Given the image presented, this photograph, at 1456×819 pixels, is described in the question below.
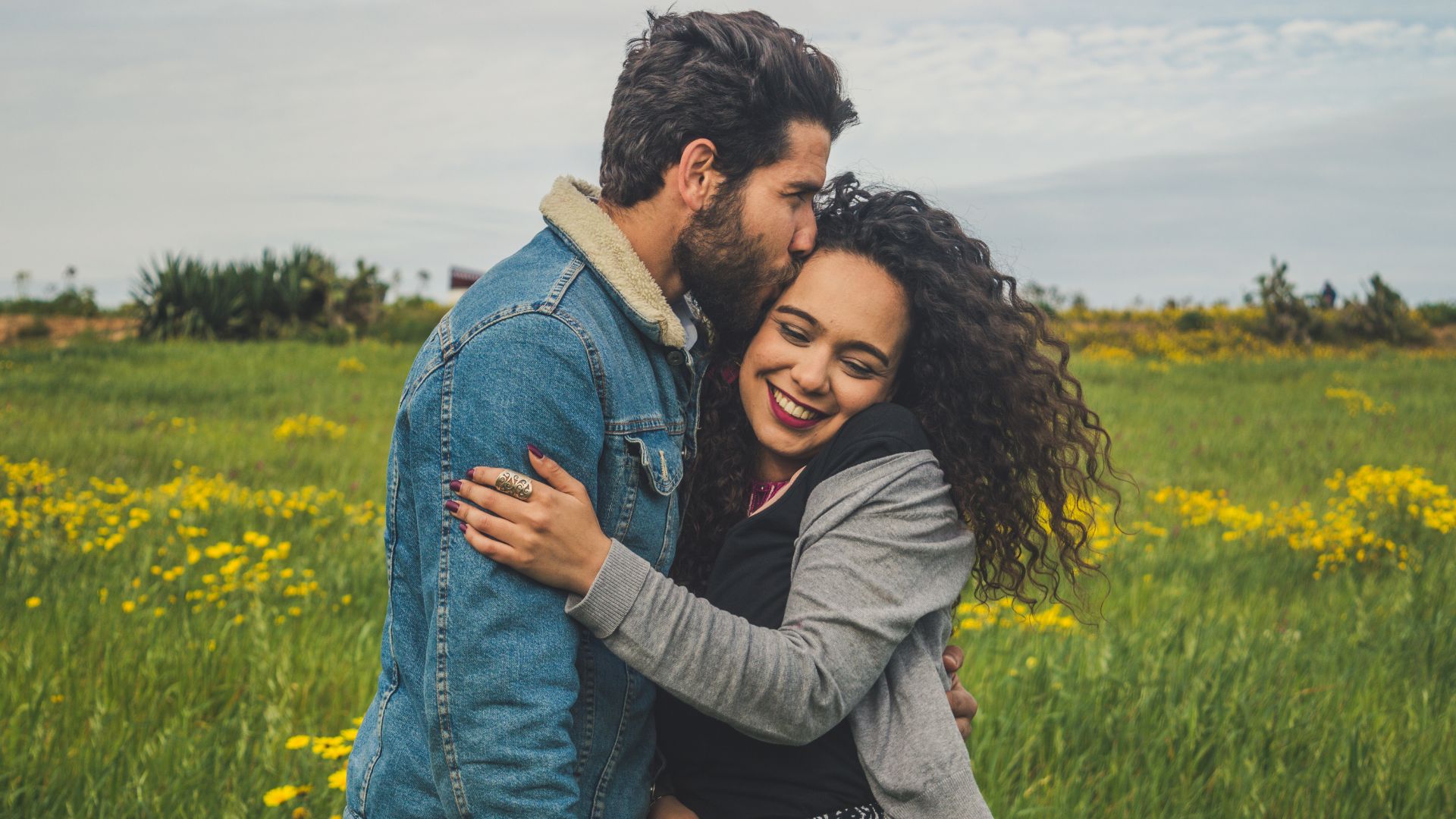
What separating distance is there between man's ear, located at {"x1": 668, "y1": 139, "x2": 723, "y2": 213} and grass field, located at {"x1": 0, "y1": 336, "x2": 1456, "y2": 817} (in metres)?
1.82

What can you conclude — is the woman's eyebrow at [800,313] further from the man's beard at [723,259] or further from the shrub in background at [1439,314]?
the shrub in background at [1439,314]

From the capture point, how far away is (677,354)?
216 centimetres

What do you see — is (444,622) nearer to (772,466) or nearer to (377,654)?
(772,466)

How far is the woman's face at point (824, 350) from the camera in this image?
7.52 ft

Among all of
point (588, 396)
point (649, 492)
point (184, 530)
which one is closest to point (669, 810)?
point (649, 492)

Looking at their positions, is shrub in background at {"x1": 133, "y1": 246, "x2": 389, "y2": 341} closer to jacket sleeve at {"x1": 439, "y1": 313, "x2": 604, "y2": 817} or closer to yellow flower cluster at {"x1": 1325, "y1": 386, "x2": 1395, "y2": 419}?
yellow flower cluster at {"x1": 1325, "y1": 386, "x2": 1395, "y2": 419}

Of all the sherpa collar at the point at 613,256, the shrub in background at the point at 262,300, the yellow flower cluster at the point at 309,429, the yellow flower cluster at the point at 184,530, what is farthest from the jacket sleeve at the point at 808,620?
the shrub in background at the point at 262,300

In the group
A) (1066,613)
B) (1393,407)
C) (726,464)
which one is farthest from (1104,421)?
(726,464)

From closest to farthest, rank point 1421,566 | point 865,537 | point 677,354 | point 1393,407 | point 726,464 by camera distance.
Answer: point 865,537 → point 677,354 → point 726,464 → point 1421,566 → point 1393,407

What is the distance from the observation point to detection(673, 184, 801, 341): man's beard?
2.15 m

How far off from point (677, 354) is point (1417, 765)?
344 centimetres

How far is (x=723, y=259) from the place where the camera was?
7.11ft

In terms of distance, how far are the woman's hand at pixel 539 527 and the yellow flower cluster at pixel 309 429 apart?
853 cm

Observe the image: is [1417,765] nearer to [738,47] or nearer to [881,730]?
[881,730]
